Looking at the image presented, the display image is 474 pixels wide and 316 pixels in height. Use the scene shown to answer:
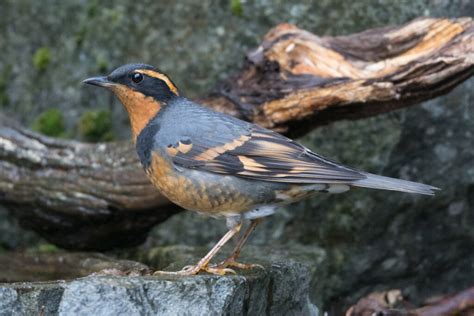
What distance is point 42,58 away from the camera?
8.64 m

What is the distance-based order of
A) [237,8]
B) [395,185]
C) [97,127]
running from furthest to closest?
1. [97,127]
2. [237,8]
3. [395,185]

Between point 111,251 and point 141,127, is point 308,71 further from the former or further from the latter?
point 111,251

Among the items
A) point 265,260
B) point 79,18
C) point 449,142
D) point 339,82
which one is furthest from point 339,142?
point 79,18

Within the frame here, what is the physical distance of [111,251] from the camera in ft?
24.2

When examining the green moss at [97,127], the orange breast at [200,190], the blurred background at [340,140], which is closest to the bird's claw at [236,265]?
the orange breast at [200,190]

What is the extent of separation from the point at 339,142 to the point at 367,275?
121cm

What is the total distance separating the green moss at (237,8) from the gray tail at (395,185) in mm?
3058

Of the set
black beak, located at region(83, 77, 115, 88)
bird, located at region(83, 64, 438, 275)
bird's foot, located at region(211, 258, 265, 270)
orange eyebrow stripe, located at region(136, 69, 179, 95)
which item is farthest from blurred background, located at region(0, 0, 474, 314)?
black beak, located at region(83, 77, 115, 88)

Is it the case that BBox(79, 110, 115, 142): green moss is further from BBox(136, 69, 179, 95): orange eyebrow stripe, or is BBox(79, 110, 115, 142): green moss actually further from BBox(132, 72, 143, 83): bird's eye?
BBox(132, 72, 143, 83): bird's eye

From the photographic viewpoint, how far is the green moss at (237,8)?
774cm

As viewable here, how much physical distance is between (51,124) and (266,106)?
3.04 metres

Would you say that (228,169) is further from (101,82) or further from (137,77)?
(101,82)

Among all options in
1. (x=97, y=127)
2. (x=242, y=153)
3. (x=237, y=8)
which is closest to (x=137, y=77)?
(x=242, y=153)

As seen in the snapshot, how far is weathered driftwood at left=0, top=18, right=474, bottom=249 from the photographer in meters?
6.09
